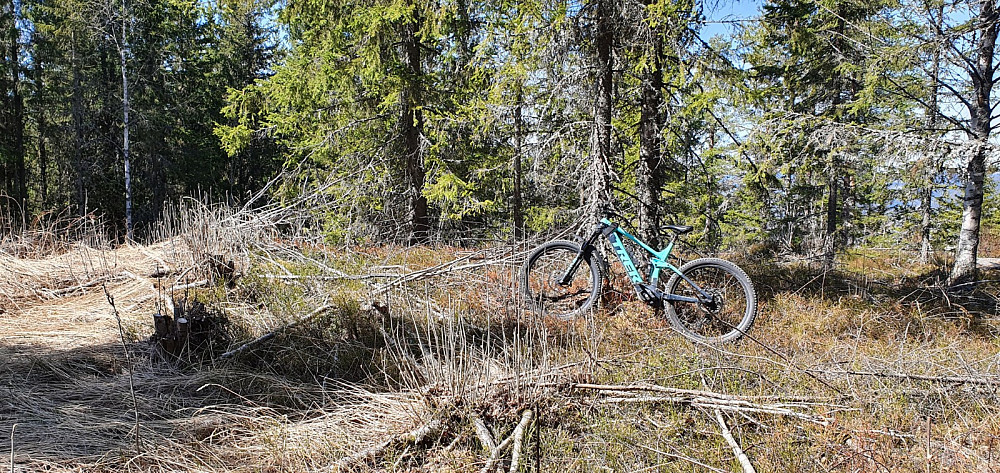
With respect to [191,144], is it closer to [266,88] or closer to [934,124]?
[266,88]

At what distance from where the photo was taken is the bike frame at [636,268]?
499cm

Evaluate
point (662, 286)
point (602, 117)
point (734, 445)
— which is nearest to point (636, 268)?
point (662, 286)

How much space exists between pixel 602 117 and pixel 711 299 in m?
2.43

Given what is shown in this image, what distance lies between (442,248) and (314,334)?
14.3ft

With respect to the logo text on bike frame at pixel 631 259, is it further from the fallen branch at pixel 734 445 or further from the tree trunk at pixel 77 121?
the tree trunk at pixel 77 121

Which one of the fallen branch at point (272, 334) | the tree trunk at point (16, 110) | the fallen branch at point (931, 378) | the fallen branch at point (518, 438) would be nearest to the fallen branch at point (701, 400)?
the fallen branch at point (518, 438)

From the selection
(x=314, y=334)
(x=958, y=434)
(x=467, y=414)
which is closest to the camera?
(x=958, y=434)

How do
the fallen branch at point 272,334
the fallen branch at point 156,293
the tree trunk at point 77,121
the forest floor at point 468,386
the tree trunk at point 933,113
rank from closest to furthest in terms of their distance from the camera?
the forest floor at point 468,386, the fallen branch at point 272,334, the fallen branch at point 156,293, the tree trunk at point 933,113, the tree trunk at point 77,121

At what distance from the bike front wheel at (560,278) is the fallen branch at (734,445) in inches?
90.6

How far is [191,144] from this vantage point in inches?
918

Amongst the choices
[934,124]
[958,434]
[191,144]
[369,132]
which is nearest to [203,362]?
[958,434]

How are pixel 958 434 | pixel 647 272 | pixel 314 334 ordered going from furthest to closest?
pixel 647 272 < pixel 314 334 < pixel 958 434

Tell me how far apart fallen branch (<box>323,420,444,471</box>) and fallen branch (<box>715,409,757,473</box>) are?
5.16 ft

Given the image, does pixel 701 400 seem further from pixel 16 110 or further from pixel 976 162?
pixel 16 110
